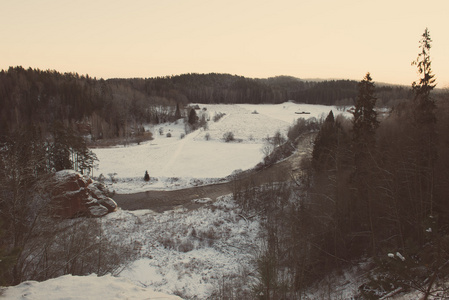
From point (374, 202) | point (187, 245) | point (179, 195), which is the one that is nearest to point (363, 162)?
point (374, 202)

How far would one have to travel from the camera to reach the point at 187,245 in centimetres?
1939

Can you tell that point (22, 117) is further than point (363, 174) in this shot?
Yes

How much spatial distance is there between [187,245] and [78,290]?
1307cm

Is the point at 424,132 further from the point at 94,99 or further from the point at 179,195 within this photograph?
the point at 94,99

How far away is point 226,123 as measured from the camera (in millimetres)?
79125

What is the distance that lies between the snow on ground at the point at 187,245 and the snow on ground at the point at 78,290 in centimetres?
771

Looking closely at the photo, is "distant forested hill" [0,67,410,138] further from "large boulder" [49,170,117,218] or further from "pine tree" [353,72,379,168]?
"pine tree" [353,72,379,168]

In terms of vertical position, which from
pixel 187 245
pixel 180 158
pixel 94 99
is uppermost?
pixel 94 99

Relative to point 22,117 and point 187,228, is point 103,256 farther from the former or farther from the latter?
point 22,117

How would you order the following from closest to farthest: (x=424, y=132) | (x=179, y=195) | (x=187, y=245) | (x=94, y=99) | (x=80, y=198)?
(x=424, y=132)
(x=187, y=245)
(x=80, y=198)
(x=179, y=195)
(x=94, y=99)

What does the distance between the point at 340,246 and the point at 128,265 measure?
1256 centimetres

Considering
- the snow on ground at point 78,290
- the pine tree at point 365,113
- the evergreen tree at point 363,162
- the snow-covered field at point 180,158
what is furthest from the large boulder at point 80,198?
the pine tree at point 365,113

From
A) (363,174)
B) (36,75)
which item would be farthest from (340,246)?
(36,75)

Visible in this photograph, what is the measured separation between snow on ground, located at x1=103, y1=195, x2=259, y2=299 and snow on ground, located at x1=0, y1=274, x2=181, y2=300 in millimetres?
7710
